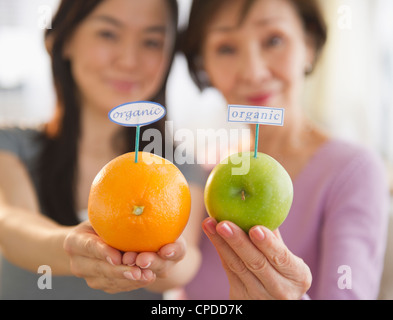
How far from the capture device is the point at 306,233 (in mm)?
947

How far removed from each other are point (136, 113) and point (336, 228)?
612mm

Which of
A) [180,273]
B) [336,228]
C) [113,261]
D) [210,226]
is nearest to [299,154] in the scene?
[336,228]

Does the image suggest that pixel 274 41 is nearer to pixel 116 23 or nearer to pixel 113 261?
pixel 116 23

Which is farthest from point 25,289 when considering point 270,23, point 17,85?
point 17,85

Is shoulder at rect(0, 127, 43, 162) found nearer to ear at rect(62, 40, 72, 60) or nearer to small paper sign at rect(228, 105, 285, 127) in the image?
ear at rect(62, 40, 72, 60)

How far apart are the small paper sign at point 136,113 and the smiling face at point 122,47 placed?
0.44 meters

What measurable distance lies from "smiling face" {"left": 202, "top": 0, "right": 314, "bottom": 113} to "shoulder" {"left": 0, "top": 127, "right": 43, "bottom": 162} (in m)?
0.58

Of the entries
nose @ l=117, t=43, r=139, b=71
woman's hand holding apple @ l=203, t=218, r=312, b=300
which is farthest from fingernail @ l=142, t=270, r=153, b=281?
nose @ l=117, t=43, r=139, b=71

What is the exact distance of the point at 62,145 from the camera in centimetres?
109

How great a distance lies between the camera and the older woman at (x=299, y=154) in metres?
0.88

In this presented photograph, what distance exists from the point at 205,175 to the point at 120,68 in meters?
0.36

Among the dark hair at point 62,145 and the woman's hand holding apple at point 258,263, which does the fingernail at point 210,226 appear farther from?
the dark hair at point 62,145

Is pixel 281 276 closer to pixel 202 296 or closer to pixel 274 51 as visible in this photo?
pixel 202 296

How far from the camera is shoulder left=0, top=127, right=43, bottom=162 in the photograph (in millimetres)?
1079
